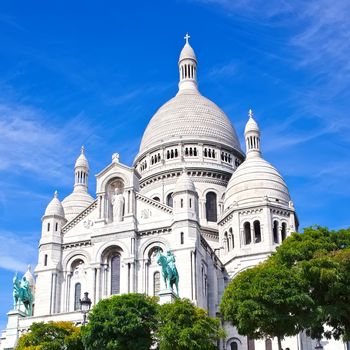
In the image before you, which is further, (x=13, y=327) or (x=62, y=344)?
(x=13, y=327)

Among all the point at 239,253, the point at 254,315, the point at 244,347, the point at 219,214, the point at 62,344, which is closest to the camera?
the point at 254,315

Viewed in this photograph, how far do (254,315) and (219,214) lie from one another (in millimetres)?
37437

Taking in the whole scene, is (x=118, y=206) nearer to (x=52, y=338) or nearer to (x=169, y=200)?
(x=169, y=200)

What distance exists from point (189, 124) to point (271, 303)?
45087 mm

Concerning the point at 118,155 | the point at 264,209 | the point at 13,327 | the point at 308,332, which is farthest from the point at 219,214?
the point at 308,332

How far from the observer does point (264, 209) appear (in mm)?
70812

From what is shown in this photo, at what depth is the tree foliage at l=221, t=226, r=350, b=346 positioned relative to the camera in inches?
1689

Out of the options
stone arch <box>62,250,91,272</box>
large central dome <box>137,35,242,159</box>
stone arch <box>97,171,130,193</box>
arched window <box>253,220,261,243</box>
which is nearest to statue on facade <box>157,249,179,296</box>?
stone arch <box>62,250,91,272</box>

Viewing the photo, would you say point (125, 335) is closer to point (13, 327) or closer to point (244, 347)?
point (13, 327)

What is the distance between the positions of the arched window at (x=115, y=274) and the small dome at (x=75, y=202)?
1971 centimetres

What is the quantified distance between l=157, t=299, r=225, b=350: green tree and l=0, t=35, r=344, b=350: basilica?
20.8 ft

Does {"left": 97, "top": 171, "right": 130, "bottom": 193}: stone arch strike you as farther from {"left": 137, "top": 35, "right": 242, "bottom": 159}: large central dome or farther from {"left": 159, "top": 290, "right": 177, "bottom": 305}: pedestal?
{"left": 137, "top": 35, "right": 242, "bottom": 159}: large central dome

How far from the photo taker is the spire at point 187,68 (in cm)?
9544

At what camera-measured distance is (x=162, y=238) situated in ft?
203
